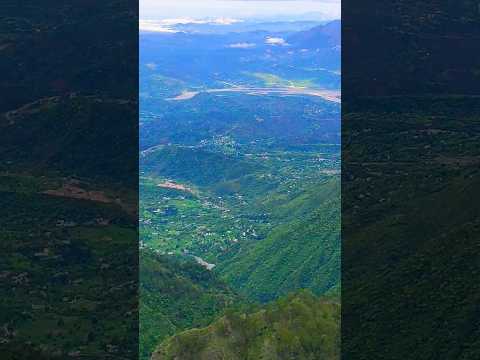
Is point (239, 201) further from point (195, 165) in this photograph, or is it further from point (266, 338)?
point (266, 338)

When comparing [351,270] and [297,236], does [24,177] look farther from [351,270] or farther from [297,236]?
[297,236]

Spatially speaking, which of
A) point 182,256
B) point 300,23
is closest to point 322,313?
point 182,256

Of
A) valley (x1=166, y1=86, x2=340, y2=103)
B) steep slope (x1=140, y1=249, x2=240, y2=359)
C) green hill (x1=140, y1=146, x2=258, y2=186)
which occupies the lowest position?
green hill (x1=140, y1=146, x2=258, y2=186)

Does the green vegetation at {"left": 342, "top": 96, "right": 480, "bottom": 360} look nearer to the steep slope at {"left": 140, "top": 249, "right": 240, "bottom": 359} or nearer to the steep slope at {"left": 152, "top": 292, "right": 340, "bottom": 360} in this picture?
the steep slope at {"left": 152, "top": 292, "right": 340, "bottom": 360}

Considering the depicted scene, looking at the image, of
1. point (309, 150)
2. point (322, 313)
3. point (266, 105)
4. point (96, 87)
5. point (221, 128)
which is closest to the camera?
point (96, 87)

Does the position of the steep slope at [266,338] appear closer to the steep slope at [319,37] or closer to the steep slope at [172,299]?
the steep slope at [172,299]

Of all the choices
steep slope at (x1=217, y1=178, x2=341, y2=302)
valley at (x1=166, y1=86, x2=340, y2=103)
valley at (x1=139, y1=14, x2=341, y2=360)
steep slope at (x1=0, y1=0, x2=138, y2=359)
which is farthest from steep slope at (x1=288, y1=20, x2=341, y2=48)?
steep slope at (x1=0, y1=0, x2=138, y2=359)

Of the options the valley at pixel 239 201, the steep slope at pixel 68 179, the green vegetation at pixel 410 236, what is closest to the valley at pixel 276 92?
the valley at pixel 239 201
